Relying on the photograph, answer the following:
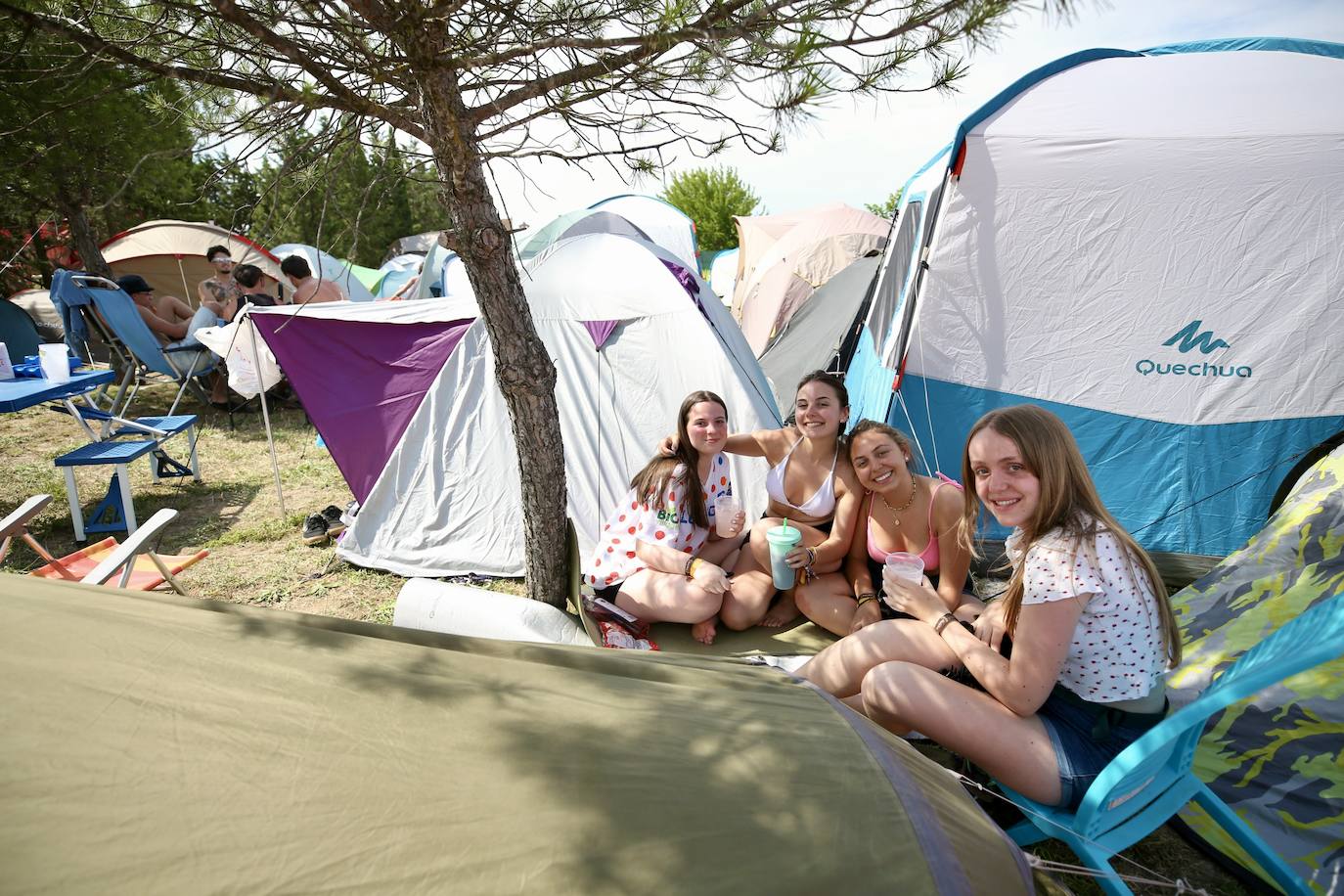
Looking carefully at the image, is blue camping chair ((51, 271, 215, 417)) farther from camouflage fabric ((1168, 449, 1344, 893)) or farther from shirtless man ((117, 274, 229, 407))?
camouflage fabric ((1168, 449, 1344, 893))

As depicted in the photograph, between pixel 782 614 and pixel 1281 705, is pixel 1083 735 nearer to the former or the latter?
pixel 1281 705

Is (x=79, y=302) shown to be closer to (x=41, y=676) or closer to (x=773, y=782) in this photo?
(x=41, y=676)

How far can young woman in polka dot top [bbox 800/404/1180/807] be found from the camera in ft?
5.59

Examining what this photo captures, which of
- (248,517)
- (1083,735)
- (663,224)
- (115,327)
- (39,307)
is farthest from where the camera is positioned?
(663,224)

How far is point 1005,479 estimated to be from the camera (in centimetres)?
184

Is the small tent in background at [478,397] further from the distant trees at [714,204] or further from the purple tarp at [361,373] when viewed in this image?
the distant trees at [714,204]

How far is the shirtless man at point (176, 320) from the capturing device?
650 cm

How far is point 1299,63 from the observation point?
370cm

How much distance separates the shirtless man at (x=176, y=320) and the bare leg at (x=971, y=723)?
21.1 ft

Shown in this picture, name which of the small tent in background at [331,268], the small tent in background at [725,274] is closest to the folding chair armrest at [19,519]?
the small tent in background at [331,268]

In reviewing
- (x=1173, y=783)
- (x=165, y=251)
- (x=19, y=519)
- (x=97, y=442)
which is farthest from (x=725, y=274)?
(x=1173, y=783)

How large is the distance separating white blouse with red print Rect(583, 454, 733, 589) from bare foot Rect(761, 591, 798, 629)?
40cm

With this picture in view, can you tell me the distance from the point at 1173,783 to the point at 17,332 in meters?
10.4

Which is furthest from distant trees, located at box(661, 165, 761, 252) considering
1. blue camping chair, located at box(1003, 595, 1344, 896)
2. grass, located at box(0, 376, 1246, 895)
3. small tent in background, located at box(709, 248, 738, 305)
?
blue camping chair, located at box(1003, 595, 1344, 896)
